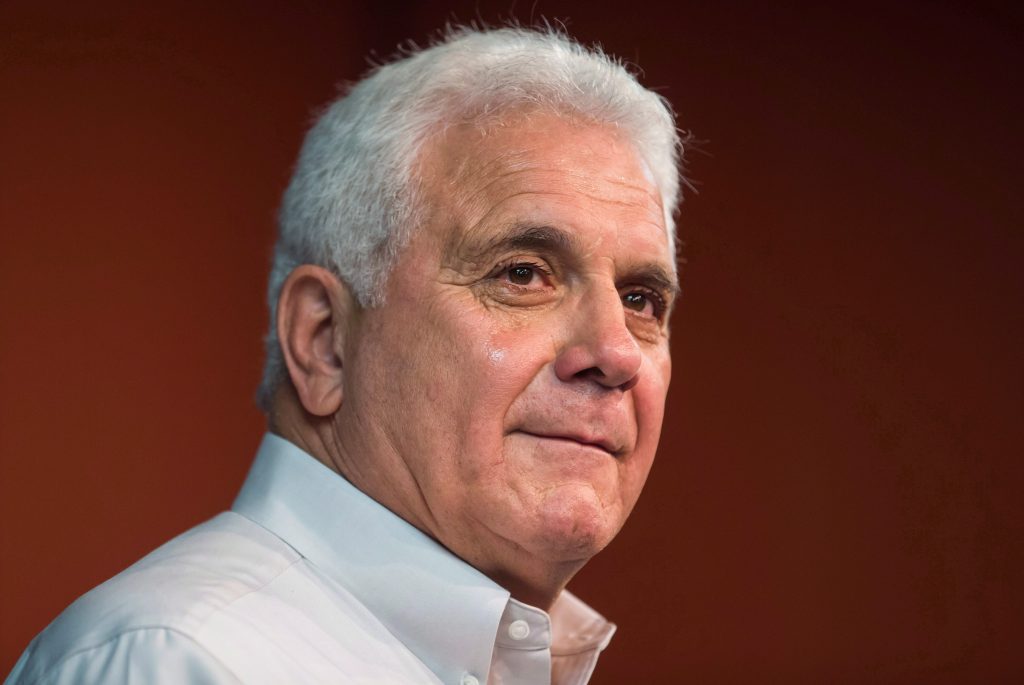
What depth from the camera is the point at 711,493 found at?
2.71 meters

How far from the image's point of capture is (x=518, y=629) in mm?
1438

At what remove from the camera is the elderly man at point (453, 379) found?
139 centimetres

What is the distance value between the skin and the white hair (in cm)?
3

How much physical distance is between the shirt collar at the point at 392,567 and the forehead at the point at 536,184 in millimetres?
354

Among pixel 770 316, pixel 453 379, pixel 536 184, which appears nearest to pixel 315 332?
pixel 453 379

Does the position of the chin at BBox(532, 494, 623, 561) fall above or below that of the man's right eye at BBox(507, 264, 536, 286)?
below

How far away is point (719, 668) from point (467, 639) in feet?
4.62

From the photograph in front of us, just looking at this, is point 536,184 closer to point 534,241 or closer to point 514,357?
point 534,241

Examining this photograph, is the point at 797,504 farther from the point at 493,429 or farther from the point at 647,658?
the point at 493,429

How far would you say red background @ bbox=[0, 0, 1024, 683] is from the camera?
2.36 meters

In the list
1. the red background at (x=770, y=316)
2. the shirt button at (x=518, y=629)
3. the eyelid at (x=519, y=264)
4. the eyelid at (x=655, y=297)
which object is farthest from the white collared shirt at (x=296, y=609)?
the red background at (x=770, y=316)

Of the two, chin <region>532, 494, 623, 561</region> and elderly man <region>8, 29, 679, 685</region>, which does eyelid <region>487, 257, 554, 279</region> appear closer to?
elderly man <region>8, 29, 679, 685</region>

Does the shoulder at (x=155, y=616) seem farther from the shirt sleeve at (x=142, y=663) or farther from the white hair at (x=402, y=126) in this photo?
the white hair at (x=402, y=126)

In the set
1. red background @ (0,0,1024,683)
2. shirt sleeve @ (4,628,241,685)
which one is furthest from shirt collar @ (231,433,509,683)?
red background @ (0,0,1024,683)
